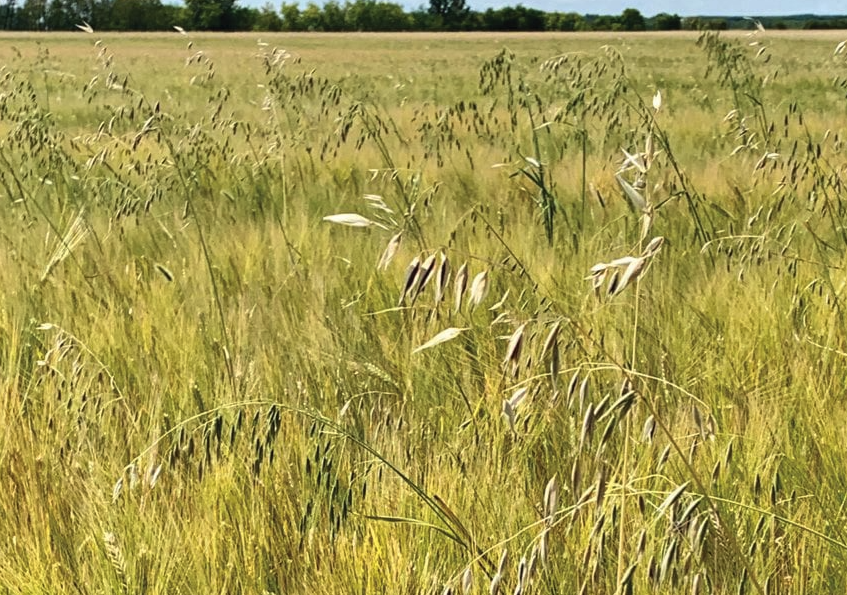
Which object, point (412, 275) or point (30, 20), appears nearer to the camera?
point (412, 275)

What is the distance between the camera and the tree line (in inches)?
2574

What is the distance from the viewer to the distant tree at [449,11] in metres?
79.6

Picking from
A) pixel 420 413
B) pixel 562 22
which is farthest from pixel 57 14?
pixel 420 413

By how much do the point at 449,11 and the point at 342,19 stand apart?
40.3 ft

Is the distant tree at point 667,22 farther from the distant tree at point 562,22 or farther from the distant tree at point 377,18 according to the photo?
the distant tree at point 377,18

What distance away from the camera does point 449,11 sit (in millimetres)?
80625

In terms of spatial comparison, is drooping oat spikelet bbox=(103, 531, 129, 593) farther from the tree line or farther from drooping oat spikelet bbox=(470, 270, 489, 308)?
the tree line

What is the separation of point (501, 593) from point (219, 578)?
1.09 ft

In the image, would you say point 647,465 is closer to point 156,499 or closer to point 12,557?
point 156,499

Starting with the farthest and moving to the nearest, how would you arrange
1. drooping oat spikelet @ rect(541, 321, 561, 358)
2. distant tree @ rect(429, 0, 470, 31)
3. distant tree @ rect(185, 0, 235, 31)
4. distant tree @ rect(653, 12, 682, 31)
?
distant tree @ rect(429, 0, 470, 31)
distant tree @ rect(653, 12, 682, 31)
distant tree @ rect(185, 0, 235, 31)
drooping oat spikelet @ rect(541, 321, 561, 358)

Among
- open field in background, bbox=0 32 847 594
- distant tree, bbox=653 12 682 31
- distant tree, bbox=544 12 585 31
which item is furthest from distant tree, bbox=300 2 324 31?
open field in background, bbox=0 32 847 594

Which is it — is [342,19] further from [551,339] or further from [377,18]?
[551,339]

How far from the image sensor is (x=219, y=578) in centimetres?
100

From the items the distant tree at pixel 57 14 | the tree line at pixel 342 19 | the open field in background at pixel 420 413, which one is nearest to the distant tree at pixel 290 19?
the tree line at pixel 342 19
